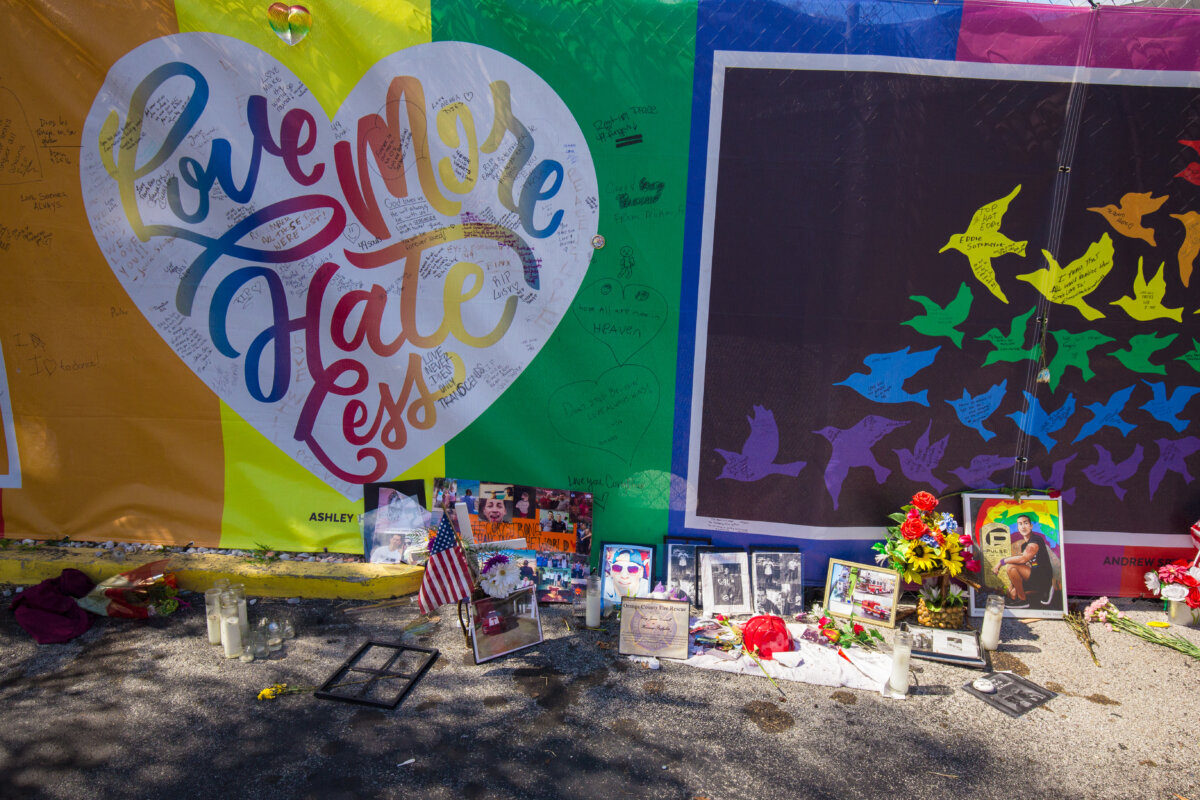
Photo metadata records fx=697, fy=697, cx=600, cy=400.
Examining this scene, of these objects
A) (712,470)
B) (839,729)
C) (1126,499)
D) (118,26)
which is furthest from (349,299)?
(1126,499)

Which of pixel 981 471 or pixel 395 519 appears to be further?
pixel 395 519

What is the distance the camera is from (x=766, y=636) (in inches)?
165

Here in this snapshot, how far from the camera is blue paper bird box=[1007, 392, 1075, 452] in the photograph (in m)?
4.75

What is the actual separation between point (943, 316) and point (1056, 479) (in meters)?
1.41

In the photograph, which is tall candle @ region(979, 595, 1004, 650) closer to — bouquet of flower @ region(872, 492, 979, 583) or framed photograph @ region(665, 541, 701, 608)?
bouquet of flower @ region(872, 492, 979, 583)

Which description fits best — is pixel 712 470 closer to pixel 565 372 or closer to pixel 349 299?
pixel 565 372

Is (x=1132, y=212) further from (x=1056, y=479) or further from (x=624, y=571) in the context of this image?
(x=624, y=571)

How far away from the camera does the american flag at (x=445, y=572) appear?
427 cm

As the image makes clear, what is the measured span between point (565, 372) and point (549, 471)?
713 millimetres

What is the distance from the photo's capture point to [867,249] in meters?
4.60

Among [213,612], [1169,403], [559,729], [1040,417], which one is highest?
[1169,403]

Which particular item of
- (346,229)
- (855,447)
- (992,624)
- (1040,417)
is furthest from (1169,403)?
(346,229)

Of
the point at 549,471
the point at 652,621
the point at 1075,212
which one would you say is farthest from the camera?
the point at 549,471

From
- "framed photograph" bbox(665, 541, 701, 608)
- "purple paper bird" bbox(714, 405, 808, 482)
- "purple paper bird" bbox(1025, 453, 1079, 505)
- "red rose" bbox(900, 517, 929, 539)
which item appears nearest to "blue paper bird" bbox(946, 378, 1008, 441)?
"purple paper bird" bbox(1025, 453, 1079, 505)
